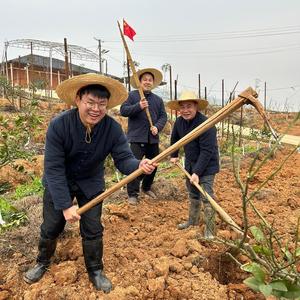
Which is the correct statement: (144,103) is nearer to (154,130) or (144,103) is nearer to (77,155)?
(154,130)

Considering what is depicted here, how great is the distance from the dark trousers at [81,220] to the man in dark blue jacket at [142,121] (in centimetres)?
176

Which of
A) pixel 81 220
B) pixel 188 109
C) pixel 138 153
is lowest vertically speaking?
pixel 81 220

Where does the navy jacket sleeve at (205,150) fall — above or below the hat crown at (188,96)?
below

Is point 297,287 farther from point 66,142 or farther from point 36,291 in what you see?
point 36,291

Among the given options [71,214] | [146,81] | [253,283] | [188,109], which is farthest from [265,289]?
[146,81]

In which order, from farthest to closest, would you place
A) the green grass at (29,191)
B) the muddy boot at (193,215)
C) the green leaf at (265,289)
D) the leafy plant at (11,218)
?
the green grass at (29,191) → the muddy boot at (193,215) → the leafy plant at (11,218) → the green leaf at (265,289)

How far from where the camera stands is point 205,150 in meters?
3.71

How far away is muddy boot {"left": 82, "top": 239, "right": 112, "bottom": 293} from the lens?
293cm

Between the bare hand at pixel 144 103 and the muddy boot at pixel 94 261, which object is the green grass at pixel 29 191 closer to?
the bare hand at pixel 144 103

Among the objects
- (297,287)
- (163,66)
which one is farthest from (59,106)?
(297,287)

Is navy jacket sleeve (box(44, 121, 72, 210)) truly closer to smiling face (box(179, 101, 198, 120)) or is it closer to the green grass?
smiling face (box(179, 101, 198, 120))

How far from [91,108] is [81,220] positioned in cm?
86

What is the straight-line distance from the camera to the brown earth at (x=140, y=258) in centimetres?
288

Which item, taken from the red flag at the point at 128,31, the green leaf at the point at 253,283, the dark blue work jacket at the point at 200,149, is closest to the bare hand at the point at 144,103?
the dark blue work jacket at the point at 200,149
